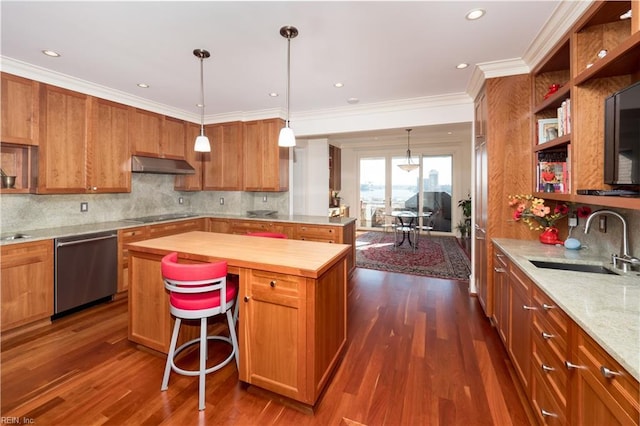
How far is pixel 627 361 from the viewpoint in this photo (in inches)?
32.6

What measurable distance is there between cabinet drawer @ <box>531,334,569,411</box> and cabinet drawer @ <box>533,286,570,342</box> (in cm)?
12

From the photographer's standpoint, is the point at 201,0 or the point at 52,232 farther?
the point at 52,232

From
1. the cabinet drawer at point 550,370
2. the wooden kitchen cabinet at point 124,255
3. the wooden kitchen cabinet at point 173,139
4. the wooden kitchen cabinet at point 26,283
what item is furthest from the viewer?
the wooden kitchen cabinet at point 173,139

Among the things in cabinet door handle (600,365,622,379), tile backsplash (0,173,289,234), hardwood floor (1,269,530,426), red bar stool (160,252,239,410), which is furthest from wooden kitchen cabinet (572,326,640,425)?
tile backsplash (0,173,289,234)

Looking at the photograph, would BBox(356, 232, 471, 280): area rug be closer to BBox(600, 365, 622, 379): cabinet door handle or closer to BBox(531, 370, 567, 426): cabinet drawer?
BBox(531, 370, 567, 426): cabinet drawer

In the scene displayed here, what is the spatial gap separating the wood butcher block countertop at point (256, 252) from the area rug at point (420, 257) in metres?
2.86

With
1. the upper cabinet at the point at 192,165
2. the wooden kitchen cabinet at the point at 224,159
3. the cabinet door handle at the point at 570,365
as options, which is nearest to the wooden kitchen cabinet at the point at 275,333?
the cabinet door handle at the point at 570,365

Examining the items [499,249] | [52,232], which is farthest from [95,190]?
[499,249]

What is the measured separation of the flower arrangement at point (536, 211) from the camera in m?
2.36

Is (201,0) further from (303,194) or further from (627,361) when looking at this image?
(303,194)

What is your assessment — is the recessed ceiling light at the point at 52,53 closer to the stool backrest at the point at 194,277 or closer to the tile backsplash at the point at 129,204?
the tile backsplash at the point at 129,204

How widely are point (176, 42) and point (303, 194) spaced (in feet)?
11.1

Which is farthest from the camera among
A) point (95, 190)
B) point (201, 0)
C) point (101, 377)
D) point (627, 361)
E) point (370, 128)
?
point (370, 128)

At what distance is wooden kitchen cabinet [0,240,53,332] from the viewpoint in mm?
2484
